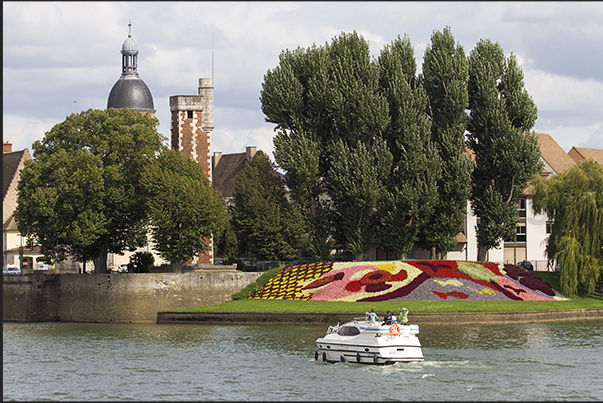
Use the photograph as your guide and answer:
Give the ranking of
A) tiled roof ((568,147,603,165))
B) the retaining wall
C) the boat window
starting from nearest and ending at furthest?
the boat window, the retaining wall, tiled roof ((568,147,603,165))

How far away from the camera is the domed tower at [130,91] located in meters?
99.7

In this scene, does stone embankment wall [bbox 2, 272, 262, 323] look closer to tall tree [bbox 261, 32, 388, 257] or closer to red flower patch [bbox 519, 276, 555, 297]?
tall tree [bbox 261, 32, 388, 257]

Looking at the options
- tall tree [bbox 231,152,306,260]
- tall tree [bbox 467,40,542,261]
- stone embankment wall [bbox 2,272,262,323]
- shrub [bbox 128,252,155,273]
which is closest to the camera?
stone embankment wall [bbox 2,272,262,323]

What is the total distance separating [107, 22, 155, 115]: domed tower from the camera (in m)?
99.7

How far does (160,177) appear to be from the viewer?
6369 centimetres

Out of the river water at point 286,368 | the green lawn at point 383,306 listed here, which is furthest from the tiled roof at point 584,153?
the river water at point 286,368

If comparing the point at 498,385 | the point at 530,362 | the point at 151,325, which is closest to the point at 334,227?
the point at 151,325

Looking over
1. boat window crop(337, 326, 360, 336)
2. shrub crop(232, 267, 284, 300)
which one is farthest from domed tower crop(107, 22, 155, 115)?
boat window crop(337, 326, 360, 336)

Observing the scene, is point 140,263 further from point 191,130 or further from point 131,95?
point 131,95

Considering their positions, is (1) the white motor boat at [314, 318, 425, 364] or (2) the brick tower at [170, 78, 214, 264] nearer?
(1) the white motor boat at [314, 318, 425, 364]

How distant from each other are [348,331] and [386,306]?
15763mm

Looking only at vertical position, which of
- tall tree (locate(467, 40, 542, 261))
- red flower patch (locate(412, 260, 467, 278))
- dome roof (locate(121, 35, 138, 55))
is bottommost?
red flower patch (locate(412, 260, 467, 278))

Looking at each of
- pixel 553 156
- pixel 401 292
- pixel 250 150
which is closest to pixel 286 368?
pixel 401 292

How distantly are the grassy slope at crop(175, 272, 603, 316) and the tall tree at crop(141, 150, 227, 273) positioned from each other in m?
6.27
